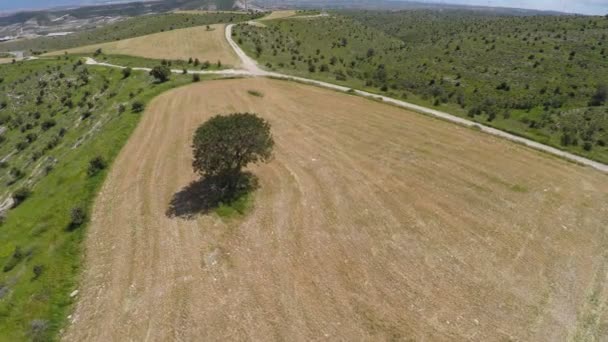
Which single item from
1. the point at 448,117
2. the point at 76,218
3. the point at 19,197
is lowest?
the point at 19,197

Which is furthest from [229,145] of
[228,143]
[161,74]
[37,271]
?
[161,74]

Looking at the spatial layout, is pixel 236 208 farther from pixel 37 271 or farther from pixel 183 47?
pixel 183 47

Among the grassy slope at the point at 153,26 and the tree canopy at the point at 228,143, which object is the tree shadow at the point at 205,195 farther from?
the grassy slope at the point at 153,26

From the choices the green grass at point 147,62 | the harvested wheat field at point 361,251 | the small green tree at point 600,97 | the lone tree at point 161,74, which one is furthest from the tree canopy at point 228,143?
the small green tree at point 600,97

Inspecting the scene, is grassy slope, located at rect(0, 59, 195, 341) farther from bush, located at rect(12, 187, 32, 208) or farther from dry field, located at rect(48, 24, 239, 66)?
dry field, located at rect(48, 24, 239, 66)

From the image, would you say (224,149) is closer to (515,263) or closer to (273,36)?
(515,263)

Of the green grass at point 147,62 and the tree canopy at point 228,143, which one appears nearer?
the tree canopy at point 228,143

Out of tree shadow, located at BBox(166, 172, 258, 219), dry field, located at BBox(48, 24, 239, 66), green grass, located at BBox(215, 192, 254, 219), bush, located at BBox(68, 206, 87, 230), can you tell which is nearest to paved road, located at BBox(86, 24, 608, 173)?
dry field, located at BBox(48, 24, 239, 66)
